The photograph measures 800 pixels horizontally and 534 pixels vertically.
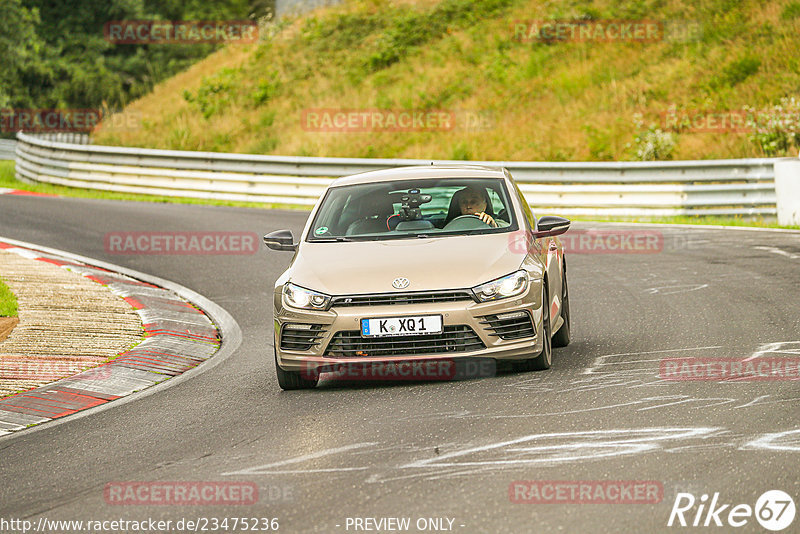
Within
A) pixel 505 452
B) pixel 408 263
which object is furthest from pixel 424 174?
pixel 505 452

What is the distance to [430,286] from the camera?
25.6 feet

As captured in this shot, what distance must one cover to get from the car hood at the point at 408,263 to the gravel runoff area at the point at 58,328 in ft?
7.41

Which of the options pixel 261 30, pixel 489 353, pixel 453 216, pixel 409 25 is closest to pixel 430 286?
pixel 489 353

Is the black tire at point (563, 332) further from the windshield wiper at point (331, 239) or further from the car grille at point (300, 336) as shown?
the car grille at point (300, 336)

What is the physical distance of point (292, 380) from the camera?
327 inches

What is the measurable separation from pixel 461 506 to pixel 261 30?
4444 centimetres

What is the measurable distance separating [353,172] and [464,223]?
1543cm

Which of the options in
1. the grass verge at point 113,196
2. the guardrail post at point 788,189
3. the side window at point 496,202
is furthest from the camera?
the grass verge at point 113,196

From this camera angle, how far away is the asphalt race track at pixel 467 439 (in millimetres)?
5227

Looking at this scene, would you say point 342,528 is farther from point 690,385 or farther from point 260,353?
point 260,353

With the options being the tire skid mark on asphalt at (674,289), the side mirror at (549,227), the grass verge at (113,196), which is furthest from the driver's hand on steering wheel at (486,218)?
the grass verge at (113,196)

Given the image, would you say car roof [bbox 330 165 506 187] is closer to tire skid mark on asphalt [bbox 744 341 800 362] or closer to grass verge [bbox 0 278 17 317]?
tire skid mark on asphalt [bbox 744 341 800 362]

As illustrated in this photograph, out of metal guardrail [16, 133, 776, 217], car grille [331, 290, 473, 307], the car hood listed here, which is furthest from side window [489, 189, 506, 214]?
metal guardrail [16, 133, 776, 217]

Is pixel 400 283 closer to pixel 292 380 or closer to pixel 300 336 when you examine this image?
pixel 300 336
